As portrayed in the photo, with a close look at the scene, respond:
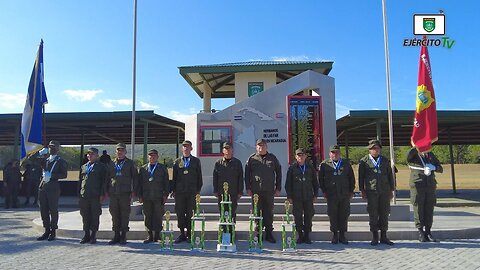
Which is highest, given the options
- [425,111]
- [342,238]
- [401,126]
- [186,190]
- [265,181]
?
[401,126]

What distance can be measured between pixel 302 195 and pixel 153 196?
8.91ft

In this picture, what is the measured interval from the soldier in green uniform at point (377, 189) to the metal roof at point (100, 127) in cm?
1033

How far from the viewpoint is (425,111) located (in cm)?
848

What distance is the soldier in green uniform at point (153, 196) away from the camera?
7.20 m

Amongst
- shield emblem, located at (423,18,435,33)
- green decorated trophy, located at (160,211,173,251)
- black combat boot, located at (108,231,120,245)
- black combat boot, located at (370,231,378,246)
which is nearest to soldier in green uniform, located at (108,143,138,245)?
black combat boot, located at (108,231,120,245)

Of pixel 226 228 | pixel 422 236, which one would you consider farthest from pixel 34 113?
pixel 422 236

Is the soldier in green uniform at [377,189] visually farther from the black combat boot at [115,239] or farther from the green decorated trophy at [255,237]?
the black combat boot at [115,239]

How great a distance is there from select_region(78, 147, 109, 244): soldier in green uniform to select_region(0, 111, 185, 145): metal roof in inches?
329

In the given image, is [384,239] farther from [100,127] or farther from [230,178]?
[100,127]

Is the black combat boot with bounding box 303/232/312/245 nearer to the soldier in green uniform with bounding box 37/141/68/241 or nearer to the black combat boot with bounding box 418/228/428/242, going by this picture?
the black combat boot with bounding box 418/228/428/242

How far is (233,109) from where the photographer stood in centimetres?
1119

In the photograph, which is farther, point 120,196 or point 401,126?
point 401,126

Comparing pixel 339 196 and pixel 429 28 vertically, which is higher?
pixel 429 28

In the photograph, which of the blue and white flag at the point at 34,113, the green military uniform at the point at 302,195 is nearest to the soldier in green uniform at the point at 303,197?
the green military uniform at the point at 302,195
